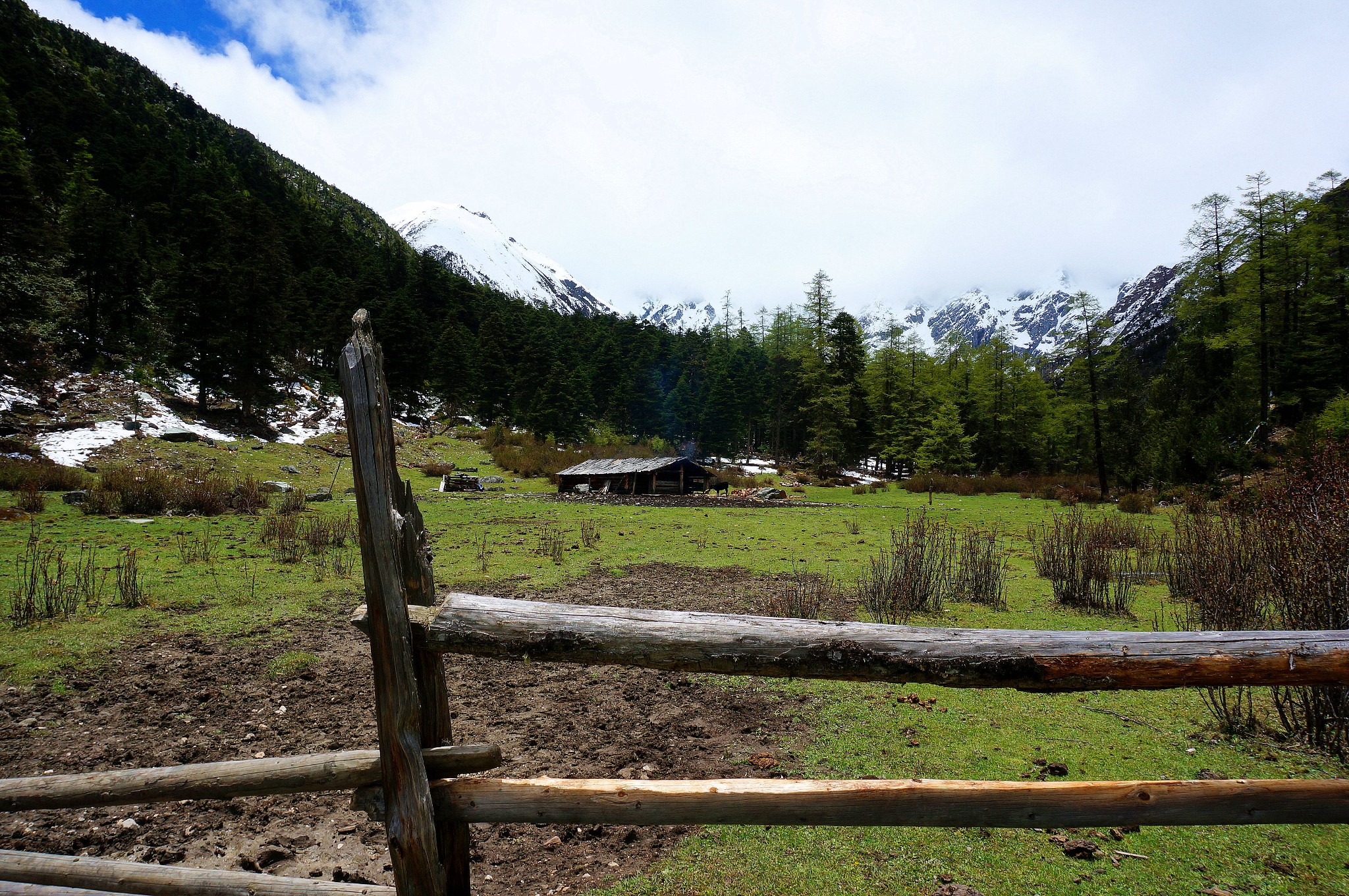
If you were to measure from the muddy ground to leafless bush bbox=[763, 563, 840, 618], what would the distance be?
6.53 feet

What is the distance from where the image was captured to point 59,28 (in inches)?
3472

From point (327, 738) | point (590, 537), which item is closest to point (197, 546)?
point (590, 537)

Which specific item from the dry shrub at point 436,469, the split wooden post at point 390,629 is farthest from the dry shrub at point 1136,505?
the dry shrub at point 436,469

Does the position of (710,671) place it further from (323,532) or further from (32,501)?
(32,501)

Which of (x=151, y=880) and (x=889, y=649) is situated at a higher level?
(x=889, y=649)

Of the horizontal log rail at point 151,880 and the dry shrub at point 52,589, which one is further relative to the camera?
the dry shrub at point 52,589

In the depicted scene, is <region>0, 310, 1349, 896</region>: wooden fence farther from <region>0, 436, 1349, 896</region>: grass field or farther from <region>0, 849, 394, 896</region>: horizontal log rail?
<region>0, 436, 1349, 896</region>: grass field

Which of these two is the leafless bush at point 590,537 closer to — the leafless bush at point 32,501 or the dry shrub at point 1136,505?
the leafless bush at point 32,501

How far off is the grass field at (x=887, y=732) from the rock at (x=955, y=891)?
94 mm

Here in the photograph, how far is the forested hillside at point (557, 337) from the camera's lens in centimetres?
3203

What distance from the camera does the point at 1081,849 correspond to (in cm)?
359

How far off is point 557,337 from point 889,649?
81037mm

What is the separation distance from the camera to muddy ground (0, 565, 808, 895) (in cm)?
383

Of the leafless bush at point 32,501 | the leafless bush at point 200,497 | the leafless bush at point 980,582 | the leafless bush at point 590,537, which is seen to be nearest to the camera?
the leafless bush at point 980,582
